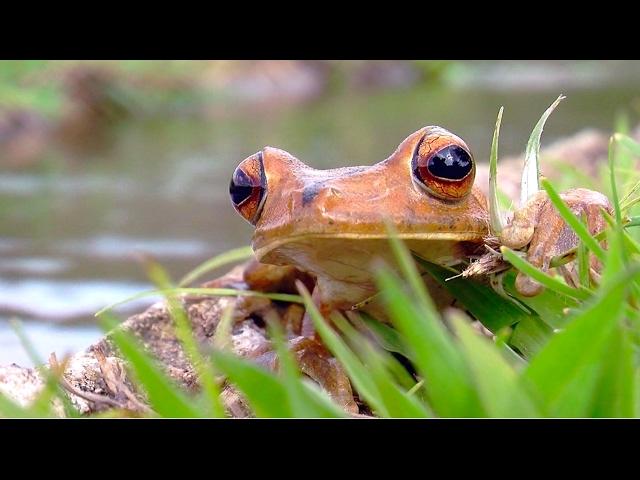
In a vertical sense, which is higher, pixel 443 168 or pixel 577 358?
pixel 443 168

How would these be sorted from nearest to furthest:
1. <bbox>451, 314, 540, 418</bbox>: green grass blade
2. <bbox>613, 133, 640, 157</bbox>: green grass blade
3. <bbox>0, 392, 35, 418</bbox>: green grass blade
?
<bbox>451, 314, 540, 418</bbox>: green grass blade, <bbox>0, 392, 35, 418</bbox>: green grass blade, <bbox>613, 133, 640, 157</bbox>: green grass blade

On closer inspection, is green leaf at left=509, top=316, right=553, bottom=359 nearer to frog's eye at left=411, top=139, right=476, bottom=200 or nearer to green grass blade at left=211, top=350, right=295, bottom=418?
frog's eye at left=411, top=139, right=476, bottom=200

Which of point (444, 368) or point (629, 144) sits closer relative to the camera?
point (444, 368)

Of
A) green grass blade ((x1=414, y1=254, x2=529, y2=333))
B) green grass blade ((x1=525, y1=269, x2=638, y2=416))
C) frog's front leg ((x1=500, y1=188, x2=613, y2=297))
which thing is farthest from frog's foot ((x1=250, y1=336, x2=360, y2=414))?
green grass blade ((x1=525, y1=269, x2=638, y2=416))

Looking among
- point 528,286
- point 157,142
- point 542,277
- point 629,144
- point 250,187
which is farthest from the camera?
point 157,142

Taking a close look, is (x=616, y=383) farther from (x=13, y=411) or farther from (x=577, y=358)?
(x=13, y=411)

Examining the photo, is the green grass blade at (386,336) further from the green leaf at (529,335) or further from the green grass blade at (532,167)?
the green grass blade at (532,167)

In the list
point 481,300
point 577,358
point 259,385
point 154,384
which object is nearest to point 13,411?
point 154,384

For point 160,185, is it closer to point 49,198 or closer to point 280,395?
point 49,198
